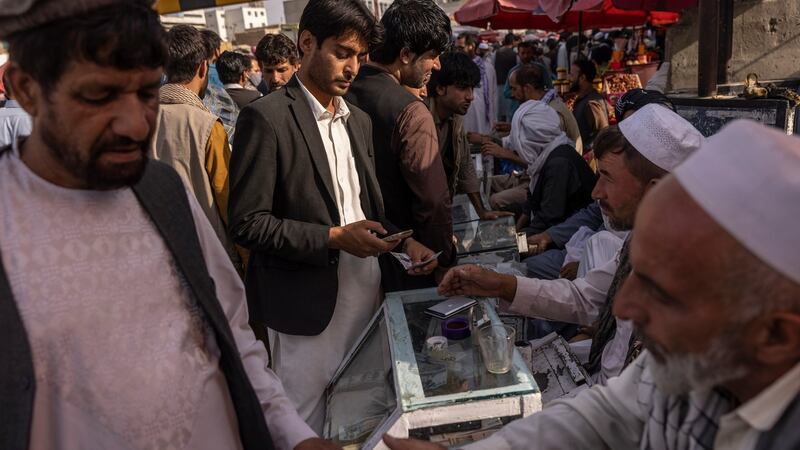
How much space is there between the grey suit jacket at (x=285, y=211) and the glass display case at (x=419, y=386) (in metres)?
0.27

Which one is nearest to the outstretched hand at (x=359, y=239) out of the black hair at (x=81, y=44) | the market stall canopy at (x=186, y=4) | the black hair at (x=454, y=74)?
the black hair at (x=81, y=44)

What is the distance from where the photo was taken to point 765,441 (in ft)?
3.38

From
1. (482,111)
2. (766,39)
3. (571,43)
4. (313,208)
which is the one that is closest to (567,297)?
(313,208)

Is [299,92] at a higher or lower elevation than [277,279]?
higher

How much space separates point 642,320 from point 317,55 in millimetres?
1737

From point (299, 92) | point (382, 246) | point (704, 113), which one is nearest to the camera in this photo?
point (382, 246)

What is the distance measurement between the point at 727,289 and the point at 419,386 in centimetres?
96

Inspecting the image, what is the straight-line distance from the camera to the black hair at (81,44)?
1088 millimetres

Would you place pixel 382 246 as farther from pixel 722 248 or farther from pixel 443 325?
pixel 722 248

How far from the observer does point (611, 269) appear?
2514 millimetres

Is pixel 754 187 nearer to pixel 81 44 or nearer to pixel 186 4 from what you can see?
pixel 81 44

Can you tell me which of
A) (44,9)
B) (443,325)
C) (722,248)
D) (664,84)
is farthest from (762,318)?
(664,84)

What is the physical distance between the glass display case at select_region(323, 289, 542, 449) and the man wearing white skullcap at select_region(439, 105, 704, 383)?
15 centimetres

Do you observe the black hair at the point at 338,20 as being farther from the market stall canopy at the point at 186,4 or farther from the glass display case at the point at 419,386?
the market stall canopy at the point at 186,4
